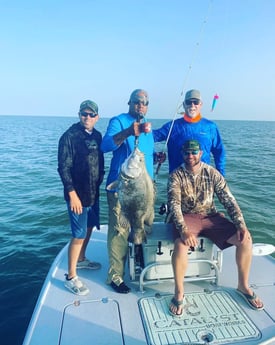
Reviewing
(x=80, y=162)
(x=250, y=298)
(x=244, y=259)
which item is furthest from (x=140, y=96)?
(x=250, y=298)


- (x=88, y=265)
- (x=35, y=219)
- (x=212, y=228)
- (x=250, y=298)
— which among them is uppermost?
(x=212, y=228)

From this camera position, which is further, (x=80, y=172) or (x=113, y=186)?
(x=80, y=172)

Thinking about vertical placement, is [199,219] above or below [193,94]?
below

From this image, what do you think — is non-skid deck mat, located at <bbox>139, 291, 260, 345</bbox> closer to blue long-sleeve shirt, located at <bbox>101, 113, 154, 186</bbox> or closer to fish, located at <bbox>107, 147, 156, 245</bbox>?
fish, located at <bbox>107, 147, 156, 245</bbox>

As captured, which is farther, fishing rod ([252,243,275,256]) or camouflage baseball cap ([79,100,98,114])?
fishing rod ([252,243,275,256])

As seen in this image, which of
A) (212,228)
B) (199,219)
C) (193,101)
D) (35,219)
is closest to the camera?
(212,228)

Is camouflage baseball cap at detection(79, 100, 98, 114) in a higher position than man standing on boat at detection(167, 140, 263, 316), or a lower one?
higher

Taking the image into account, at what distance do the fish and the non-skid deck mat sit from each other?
83 centimetres

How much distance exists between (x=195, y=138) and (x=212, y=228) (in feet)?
4.64

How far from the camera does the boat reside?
3.08 meters

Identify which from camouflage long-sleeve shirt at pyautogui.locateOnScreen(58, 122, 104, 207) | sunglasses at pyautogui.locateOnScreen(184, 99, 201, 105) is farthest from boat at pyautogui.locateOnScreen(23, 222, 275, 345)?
sunglasses at pyautogui.locateOnScreen(184, 99, 201, 105)

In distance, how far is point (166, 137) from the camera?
4836 millimetres

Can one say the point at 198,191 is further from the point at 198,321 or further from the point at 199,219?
the point at 198,321

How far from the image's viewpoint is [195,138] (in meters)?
4.52
